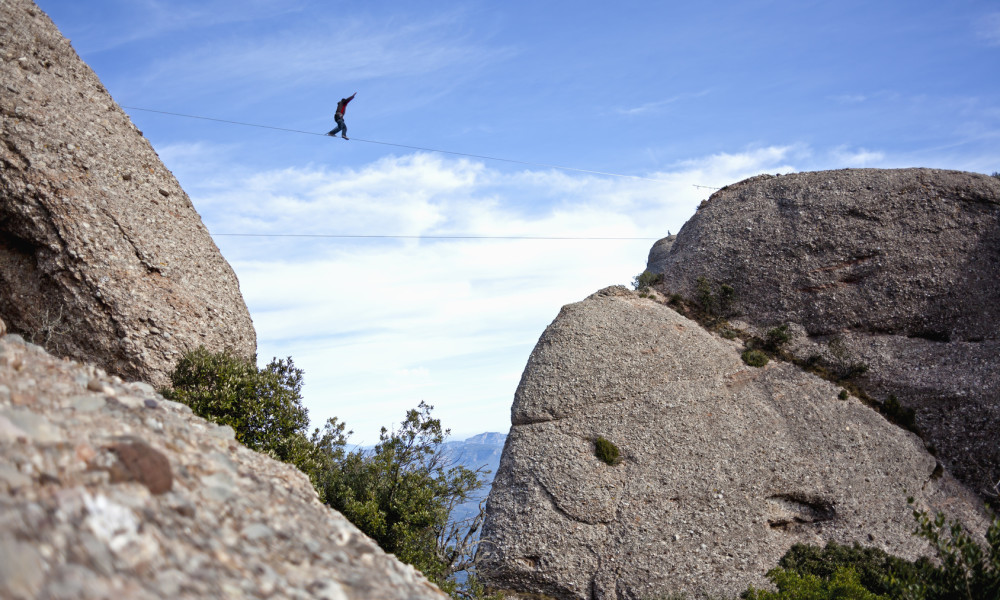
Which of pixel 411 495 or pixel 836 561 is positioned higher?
pixel 411 495

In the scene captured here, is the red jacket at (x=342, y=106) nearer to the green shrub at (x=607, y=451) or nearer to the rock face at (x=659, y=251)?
→ the green shrub at (x=607, y=451)

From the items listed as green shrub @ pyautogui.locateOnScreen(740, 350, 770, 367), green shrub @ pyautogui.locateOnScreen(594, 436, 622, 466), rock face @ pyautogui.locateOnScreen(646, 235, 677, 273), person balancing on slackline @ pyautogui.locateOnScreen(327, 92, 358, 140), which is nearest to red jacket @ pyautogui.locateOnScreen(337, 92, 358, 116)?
person balancing on slackline @ pyautogui.locateOnScreen(327, 92, 358, 140)

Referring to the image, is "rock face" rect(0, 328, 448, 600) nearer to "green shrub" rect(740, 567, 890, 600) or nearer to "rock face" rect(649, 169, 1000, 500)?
"green shrub" rect(740, 567, 890, 600)

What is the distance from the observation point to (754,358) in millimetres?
28453

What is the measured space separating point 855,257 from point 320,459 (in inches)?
1019

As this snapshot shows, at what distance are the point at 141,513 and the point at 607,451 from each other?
19.8 metres

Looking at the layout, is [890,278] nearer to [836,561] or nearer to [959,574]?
[836,561]

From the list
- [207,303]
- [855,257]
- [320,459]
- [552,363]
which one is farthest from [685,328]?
[207,303]

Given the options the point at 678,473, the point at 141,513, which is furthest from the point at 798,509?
the point at 141,513

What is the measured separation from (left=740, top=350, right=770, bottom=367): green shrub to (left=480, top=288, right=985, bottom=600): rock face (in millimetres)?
388

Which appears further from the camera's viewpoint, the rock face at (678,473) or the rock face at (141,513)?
the rock face at (678,473)

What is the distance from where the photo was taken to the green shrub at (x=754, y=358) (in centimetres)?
2836

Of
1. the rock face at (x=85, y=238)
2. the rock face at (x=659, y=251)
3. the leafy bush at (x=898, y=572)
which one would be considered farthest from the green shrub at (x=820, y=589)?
the rock face at (x=659, y=251)

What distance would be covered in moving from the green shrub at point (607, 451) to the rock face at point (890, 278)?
35.6 feet
